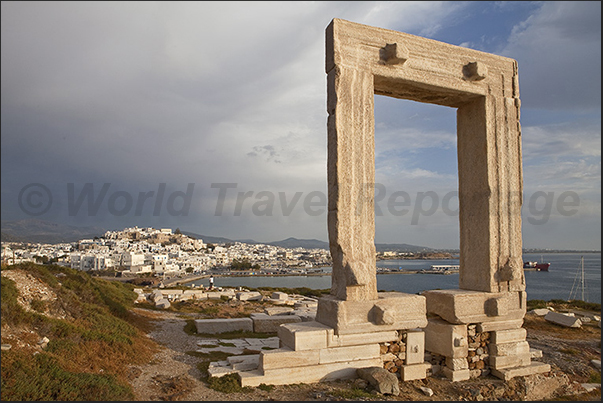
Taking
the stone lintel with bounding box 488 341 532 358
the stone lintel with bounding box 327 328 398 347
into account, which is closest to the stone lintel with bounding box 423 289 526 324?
the stone lintel with bounding box 488 341 532 358

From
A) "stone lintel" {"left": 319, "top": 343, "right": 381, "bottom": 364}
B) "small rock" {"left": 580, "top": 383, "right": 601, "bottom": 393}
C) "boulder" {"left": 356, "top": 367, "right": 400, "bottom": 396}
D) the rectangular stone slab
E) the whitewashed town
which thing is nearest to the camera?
"boulder" {"left": 356, "top": 367, "right": 400, "bottom": 396}

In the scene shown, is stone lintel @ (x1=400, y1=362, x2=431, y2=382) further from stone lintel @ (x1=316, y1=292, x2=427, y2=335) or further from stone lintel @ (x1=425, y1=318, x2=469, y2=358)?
stone lintel @ (x1=316, y1=292, x2=427, y2=335)

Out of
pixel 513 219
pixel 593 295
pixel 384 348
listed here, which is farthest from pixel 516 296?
pixel 593 295

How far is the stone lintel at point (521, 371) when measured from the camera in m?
7.46

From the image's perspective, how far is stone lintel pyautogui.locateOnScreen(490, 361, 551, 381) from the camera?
24.5 ft

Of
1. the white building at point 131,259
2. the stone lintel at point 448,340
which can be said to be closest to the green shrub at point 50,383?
the stone lintel at point 448,340

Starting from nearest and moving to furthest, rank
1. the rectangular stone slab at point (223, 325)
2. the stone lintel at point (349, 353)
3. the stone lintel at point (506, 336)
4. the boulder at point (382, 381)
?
1. the boulder at point (382, 381)
2. the stone lintel at point (349, 353)
3. the stone lintel at point (506, 336)
4. the rectangular stone slab at point (223, 325)

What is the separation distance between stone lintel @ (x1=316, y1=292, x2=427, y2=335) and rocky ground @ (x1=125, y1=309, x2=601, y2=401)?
2.94 ft

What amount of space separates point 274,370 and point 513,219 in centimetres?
563

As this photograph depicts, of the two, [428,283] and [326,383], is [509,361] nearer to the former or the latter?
[326,383]

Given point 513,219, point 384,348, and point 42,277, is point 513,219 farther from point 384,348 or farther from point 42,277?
point 42,277

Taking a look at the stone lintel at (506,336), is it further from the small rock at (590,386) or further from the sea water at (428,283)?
the sea water at (428,283)

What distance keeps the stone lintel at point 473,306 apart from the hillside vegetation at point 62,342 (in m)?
5.59

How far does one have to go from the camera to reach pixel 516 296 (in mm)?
8109
